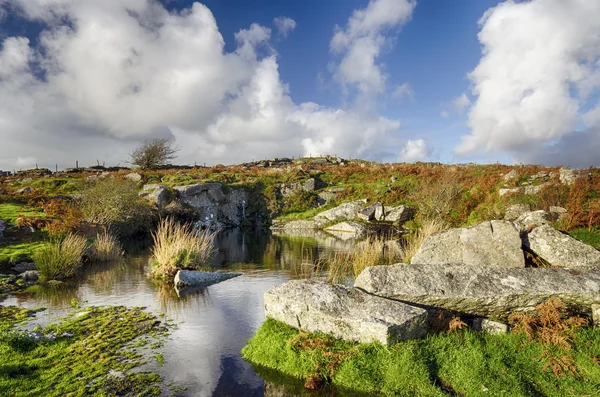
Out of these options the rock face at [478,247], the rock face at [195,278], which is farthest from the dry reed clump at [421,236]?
the rock face at [195,278]

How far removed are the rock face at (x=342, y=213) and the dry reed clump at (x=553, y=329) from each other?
33.7m

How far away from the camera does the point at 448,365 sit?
7.64m

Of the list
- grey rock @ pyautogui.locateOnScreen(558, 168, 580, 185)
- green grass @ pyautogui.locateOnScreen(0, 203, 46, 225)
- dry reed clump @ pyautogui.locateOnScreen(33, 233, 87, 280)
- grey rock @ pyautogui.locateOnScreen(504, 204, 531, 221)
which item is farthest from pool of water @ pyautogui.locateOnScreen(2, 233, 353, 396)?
grey rock @ pyautogui.locateOnScreen(558, 168, 580, 185)

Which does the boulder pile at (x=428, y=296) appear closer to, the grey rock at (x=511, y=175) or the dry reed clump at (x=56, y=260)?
the dry reed clump at (x=56, y=260)

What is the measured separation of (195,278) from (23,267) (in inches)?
347

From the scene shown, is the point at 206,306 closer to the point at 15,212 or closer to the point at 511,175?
the point at 15,212

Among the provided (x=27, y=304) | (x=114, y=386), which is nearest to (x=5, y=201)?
(x=27, y=304)

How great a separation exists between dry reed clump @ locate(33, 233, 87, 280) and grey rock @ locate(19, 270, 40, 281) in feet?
0.77

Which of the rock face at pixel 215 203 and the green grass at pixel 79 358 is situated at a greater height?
the rock face at pixel 215 203

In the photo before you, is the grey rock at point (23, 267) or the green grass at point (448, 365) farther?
the grey rock at point (23, 267)

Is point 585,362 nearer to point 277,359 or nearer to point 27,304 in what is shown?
point 277,359

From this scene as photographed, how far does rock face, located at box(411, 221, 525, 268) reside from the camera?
11133mm

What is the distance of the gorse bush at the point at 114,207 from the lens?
2803 cm

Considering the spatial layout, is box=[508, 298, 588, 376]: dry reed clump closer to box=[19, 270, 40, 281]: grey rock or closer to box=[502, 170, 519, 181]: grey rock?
box=[19, 270, 40, 281]: grey rock
